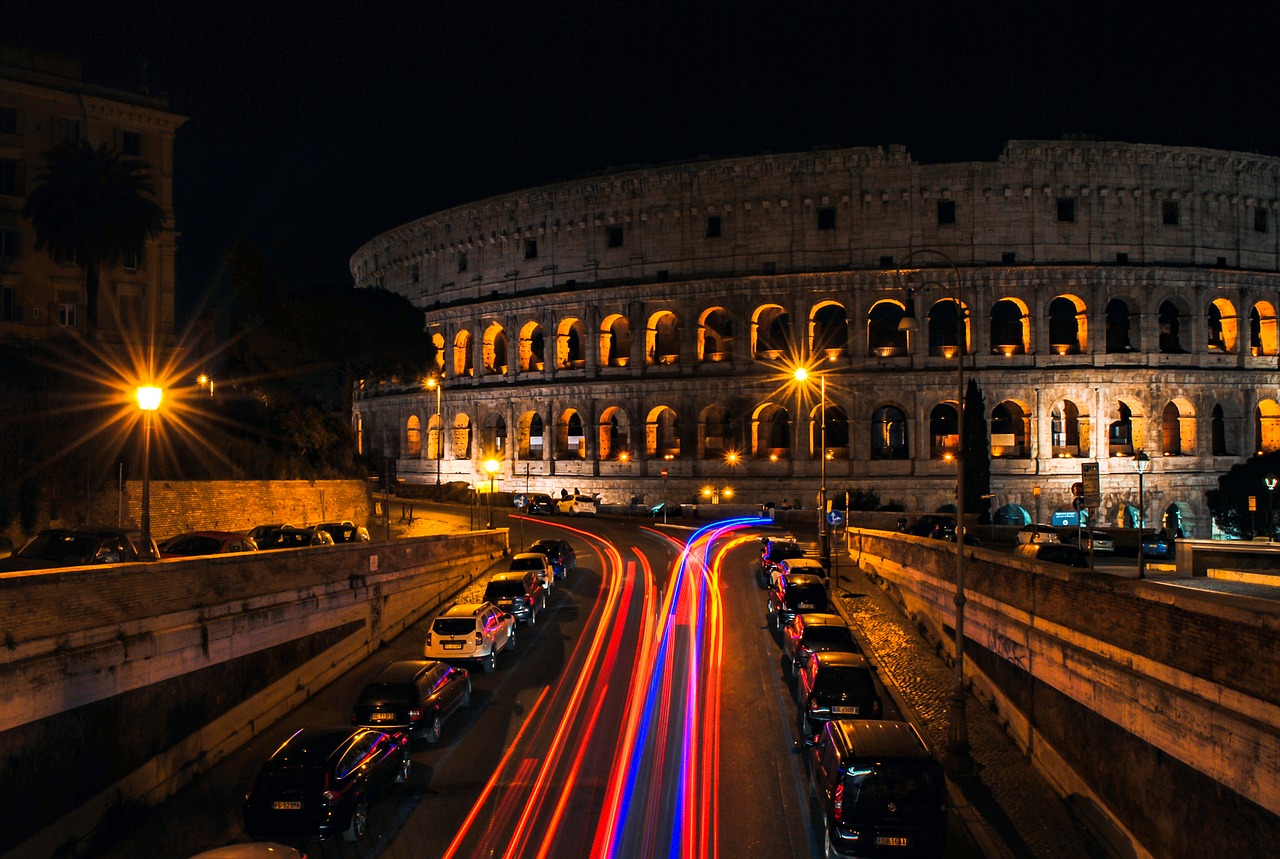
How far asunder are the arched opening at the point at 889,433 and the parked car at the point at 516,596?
36817 millimetres

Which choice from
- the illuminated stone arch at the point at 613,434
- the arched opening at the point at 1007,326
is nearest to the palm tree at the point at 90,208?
the illuminated stone arch at the point at 613,434

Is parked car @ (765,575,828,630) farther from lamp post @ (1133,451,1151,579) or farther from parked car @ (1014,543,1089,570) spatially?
lamp post @ (1133,451,1151,579)

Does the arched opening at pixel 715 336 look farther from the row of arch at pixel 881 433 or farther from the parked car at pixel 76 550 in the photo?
the parked car at pixel 76 550

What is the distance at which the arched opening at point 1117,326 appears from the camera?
2281 inches

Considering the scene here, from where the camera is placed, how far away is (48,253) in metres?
45.1

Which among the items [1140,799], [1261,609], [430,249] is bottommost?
[1140,799]

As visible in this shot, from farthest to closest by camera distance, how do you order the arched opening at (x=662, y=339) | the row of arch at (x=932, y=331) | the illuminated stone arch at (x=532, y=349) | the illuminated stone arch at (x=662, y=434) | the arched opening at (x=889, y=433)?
the illuminated stone arch at (x=532, y=349), the arched opening at (x=662, y=339), the illuminated stone arch at (x=662, y=434), the arched opening at (x=889, y=433), the row of arch at (x=932, y=331)

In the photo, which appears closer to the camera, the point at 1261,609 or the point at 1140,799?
the point at 1261,609

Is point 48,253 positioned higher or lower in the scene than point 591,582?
higher

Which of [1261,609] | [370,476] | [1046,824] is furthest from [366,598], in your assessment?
[370,476]

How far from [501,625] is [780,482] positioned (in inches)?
1451

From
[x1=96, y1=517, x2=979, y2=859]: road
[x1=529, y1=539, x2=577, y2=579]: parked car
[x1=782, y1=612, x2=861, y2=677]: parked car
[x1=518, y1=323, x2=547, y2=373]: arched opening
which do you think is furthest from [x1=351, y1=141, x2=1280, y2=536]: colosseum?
[x1=782, y1=612, x2=861, y2=677]: parked car

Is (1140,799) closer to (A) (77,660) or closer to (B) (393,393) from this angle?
(A) (77,660)

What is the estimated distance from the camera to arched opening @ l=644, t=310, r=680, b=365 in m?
61.4
